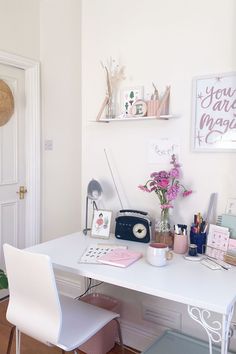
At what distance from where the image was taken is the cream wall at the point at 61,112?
2627 millimetres

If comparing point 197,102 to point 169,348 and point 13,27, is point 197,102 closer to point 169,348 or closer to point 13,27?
point 169,348

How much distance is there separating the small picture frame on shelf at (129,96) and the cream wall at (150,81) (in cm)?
5

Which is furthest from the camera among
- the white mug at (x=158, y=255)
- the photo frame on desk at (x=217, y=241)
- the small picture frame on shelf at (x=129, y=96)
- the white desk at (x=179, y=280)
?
the small picture frame on shelf at (x=129, y=96)

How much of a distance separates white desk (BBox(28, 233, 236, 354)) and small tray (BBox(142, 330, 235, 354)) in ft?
0.41

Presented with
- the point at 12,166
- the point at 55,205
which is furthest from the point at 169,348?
the point at 12,166

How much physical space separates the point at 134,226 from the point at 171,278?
1.81 ft

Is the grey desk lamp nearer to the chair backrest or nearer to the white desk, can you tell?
the white desk

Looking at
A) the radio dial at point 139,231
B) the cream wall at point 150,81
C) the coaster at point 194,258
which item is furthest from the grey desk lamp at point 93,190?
the coaster at point 194,258

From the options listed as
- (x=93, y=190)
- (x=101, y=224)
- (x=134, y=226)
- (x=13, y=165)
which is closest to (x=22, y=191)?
(x=13, y=165)

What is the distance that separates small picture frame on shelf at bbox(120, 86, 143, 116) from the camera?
2.00 m

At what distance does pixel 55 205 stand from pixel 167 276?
5.21 feet

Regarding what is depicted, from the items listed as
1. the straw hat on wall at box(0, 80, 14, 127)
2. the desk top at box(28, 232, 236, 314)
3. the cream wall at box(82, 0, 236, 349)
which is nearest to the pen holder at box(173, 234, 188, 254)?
the desk top at box(28, 232, 236, 314)

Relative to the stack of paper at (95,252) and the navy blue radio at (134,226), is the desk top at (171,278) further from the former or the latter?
the navy blue radio at (134,226)

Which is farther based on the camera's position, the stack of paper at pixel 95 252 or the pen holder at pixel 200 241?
the pen holder at pixel 200 241
